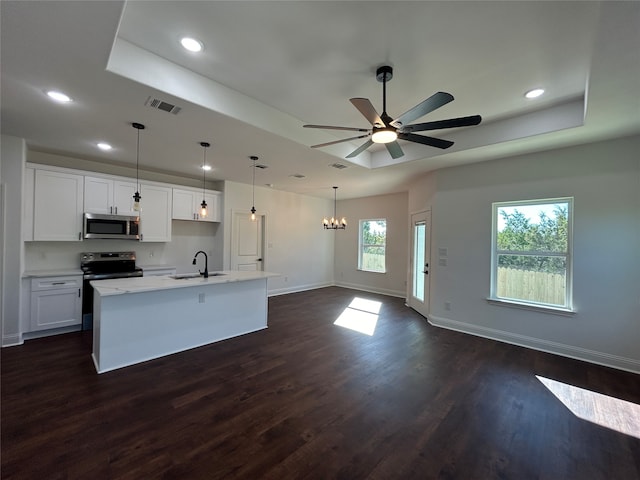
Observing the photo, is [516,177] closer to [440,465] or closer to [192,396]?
[440,465]

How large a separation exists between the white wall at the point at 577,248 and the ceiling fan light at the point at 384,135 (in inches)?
107

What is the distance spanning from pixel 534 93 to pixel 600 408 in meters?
3.11

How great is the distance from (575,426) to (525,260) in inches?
94.1

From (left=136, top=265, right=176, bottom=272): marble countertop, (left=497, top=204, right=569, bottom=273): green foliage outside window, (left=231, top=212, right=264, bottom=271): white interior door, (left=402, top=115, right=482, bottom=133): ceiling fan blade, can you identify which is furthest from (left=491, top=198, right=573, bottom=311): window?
(left=136, top=265, right=176, bottom=272): marble countertop

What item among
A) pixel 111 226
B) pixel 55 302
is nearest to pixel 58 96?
pixel 111 226

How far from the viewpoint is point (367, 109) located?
7.18 feet

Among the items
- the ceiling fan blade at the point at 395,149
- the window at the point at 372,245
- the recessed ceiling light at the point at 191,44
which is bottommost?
the window at the point at 372,245

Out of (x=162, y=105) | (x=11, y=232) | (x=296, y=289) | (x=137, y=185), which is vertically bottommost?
(x=296, y=289)

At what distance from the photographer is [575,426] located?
230cm

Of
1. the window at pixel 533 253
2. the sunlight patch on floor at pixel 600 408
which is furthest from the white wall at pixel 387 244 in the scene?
the sunlight patch on floor at pixel 600 408

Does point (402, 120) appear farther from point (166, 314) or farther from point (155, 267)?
point (155, 267)

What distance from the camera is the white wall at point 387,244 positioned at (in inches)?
286

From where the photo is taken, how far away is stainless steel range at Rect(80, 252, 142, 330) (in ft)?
14.4

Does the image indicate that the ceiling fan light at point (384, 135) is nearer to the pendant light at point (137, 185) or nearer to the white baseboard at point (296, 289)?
the pendant light at point (137, 185)
